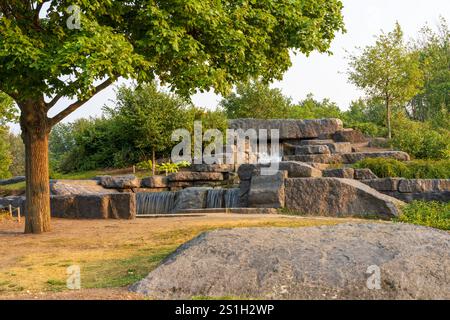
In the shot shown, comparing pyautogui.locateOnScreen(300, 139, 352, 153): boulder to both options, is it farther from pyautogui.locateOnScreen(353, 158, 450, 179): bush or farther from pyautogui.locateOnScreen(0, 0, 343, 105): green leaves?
pyautogui.locateOnScreen(0, 0, 343, 105): green leaves

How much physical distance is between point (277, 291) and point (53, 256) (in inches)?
197

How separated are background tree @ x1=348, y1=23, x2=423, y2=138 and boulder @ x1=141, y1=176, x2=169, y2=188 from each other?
15285 millimetres

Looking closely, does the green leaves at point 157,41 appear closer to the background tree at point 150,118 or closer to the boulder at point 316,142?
the boulder at point 316,142

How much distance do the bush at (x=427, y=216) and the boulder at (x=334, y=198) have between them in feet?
3.37

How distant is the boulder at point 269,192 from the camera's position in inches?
682

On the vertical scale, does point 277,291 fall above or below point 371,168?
below

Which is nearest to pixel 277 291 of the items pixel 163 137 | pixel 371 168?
pixel 371 168

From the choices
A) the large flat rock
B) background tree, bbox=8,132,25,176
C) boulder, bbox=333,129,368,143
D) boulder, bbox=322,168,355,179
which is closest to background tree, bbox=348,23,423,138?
boulder, bbox=333,129,368,143

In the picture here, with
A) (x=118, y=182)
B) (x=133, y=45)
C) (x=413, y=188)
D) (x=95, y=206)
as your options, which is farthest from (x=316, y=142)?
(x=133, y=45)

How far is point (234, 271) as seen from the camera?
6.43m

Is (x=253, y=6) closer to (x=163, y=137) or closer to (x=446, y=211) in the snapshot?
(x=446, y=211)

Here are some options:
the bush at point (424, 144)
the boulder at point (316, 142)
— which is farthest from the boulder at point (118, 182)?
the bush at point (424, 144)

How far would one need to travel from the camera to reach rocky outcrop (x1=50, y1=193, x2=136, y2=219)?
51.6 feet

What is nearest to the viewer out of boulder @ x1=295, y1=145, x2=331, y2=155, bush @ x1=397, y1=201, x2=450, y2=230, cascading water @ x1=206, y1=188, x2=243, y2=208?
bush @ x1=397, y1=201, x2=450, y2=230
